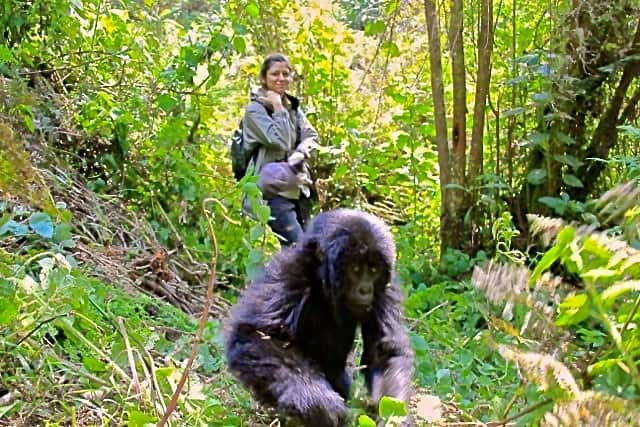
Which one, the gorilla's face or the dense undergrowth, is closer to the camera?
the dense undergrowth

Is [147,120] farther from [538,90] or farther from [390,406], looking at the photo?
[390,406]

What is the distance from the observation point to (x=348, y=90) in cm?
915

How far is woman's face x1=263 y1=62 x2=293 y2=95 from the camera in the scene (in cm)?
601

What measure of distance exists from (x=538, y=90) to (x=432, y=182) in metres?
2.21

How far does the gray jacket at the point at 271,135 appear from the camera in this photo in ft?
19.7

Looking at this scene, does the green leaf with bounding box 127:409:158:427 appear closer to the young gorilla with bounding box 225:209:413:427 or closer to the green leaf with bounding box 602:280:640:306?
the young gorilla with bounding box 225:209:413:427

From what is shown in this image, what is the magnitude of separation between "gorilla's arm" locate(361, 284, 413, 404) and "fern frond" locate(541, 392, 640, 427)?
181 centimetres

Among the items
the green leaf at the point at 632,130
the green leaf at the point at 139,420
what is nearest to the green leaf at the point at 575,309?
the green leaf at the point at 139,420

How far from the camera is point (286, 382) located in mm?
2691

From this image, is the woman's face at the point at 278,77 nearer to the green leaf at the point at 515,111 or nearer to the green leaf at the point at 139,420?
the green leaf at the point at 515,111

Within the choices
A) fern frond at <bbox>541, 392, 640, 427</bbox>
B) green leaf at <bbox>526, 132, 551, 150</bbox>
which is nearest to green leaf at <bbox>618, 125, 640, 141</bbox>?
fern frond at <bbox>541, 392, 640, 427</bbox>

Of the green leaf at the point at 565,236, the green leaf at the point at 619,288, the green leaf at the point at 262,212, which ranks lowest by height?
the green leaf at the point at 262,212

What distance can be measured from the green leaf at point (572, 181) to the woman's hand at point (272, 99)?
2.01 m

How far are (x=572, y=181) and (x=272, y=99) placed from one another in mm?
2132
